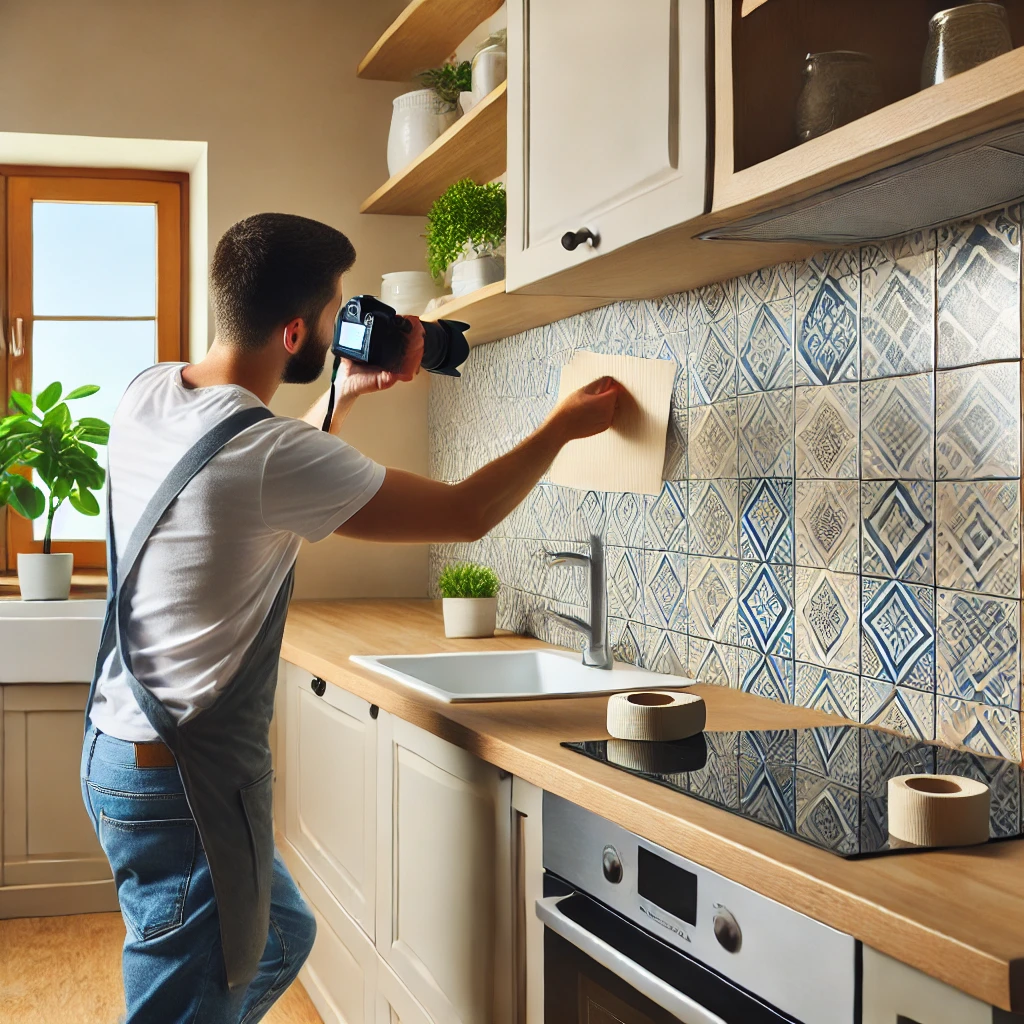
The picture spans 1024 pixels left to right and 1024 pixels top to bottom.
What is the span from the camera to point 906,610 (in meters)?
1.53

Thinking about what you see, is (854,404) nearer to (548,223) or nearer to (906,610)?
(906,610)

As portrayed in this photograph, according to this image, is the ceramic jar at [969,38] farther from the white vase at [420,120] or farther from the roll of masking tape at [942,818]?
the white vase at [420,120]

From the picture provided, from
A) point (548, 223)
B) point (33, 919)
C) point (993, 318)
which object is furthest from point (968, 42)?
point (33, 919)

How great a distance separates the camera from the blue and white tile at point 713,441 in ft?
6.32

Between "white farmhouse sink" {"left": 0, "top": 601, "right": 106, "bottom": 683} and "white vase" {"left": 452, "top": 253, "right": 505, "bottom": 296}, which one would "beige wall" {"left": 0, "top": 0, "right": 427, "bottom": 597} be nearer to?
"white farmhouse sink" {"left": 0, "top": 601, "right": 106, "bottom": 683}

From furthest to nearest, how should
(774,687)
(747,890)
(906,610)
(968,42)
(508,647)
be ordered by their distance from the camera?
(508,647) → (774,687) → (906,610) → (968,42) → (747,890)

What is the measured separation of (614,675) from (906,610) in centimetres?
69

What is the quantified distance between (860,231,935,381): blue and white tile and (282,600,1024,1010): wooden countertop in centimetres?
52

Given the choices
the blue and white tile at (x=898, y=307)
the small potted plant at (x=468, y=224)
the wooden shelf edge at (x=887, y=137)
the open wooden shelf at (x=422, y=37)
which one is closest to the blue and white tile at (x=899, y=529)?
the blue and white tile at (x=898, y=307)

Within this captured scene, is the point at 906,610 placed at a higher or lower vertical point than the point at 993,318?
lower

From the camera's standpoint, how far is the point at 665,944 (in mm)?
1159

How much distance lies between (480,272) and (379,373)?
0.61m

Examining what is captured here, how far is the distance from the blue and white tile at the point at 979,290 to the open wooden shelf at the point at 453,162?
102 cm

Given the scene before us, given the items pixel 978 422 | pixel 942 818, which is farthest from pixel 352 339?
pixel 942 818
